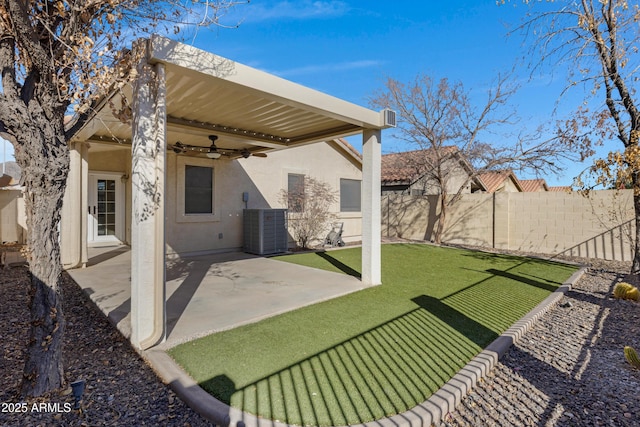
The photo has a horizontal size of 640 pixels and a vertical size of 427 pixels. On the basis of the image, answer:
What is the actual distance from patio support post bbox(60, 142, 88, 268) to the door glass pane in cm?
286

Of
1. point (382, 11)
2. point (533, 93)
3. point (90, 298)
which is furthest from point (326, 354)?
point (533, 93)

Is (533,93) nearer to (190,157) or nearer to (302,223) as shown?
(302,223)

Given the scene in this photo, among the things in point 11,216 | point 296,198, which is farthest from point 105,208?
point 296,198

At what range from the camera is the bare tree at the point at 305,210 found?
39.7 ft

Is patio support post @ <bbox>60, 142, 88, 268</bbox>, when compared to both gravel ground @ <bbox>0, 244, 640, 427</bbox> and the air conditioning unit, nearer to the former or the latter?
gravel ground @ <bbox>0, 244, 640, 427</bbox>

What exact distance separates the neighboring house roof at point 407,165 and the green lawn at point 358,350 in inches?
292

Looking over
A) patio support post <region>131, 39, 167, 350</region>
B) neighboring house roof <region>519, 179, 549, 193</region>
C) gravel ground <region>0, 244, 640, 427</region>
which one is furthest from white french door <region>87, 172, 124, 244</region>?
neighboring house roof <region>519, 179, 549, 193</region>

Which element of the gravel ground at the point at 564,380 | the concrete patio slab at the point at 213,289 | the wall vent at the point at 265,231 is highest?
the wall vent at the point at 265,231

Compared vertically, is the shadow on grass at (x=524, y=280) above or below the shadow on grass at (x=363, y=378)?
above

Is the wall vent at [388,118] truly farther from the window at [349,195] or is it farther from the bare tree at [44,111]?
the window at [349,195]

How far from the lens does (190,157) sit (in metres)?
9.88

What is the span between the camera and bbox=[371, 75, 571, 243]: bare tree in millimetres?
12125

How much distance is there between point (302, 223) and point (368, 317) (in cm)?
755

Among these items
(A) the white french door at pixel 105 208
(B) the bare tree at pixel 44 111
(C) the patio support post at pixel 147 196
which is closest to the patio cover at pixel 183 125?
(C) the patio support post at pixel 147 196
